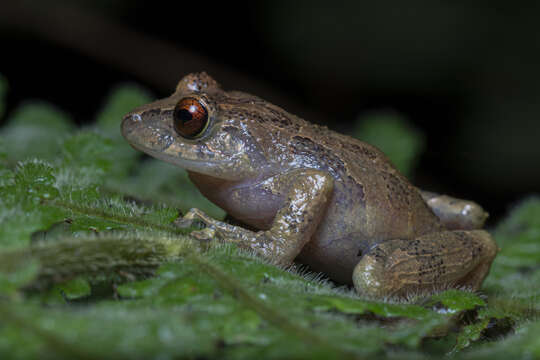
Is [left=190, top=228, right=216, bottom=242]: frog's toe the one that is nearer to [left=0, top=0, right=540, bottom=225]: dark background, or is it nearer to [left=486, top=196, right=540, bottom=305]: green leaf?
[left=486, top=196, right=540, bottom=305]: green leaf

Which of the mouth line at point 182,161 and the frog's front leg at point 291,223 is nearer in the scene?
the frog's front leg at point 291,223

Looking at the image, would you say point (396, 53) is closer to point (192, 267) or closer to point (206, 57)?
point (206, 57)

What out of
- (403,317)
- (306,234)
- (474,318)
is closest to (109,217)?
(306,234)

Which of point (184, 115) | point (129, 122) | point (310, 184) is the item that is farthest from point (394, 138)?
point (129, 122)

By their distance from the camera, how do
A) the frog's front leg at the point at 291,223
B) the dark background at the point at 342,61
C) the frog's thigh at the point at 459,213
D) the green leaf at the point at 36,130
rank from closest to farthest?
1. the frog's front leg at the point at 291,223
2. the frog's thigh at the point at 459,213
3. the green leaf at the point at 36,130
4. the dark background at the point at 342,61

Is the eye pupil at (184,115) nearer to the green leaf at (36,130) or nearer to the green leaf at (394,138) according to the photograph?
the green leaf at (36,130)

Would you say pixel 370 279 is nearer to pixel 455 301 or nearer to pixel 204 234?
pixel 455 301

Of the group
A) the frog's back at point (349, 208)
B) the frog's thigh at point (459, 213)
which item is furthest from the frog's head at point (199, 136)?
the frog's thigh at point (459, 213)
